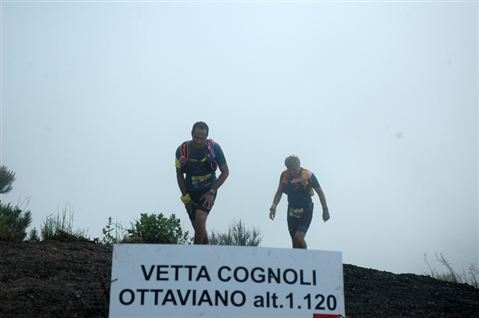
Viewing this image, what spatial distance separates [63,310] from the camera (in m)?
5.20

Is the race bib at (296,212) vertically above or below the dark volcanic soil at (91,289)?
above

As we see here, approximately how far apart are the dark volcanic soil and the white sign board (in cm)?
57

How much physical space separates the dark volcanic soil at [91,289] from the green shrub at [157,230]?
0.97 m

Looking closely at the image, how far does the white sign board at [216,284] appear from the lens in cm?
443

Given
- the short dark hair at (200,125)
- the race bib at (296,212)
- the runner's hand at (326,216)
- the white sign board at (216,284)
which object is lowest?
the white sign board at (216,284)

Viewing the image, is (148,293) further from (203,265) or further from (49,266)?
(49,266)

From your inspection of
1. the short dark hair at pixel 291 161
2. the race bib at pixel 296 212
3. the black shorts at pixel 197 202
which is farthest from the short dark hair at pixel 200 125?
the race bib at pixel 296 212

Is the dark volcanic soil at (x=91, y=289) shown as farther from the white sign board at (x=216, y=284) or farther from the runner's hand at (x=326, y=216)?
the runner's hand at (x=326, y=216)

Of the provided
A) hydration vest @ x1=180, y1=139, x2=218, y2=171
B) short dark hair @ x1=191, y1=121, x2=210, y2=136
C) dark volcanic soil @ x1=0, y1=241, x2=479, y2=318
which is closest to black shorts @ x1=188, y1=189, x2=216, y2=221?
hydration vest @ x1=180, y1=139, x2=218, y2=171

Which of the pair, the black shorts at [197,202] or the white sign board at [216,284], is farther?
the black shorts at [197,202]

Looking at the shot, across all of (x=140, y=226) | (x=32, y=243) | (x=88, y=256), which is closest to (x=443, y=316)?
(x=88, y=256)

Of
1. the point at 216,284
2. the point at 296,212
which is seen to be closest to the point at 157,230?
the point at 296,212

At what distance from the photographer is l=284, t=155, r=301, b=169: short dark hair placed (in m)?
8.10

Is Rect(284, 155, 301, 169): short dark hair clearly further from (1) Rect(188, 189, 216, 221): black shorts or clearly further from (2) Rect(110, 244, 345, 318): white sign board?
(2) Rect(110, 244, 345, 318): white sign board
